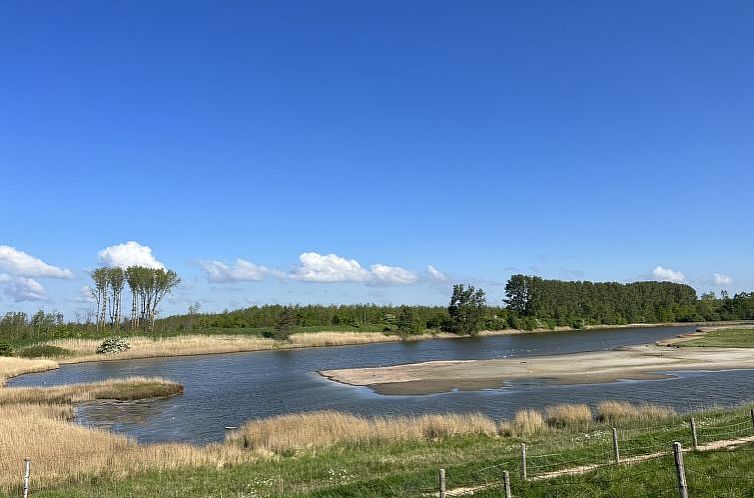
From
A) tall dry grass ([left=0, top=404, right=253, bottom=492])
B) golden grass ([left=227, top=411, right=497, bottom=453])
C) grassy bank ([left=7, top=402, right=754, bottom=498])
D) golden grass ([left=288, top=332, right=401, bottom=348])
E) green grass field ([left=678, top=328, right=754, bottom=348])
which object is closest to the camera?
grassy bank ([left=7, top=402, right=754, bottom=498])

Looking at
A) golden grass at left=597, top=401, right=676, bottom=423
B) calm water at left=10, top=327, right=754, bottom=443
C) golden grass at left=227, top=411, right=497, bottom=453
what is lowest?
calm water at left=10, top=327, right=754, bottom=443

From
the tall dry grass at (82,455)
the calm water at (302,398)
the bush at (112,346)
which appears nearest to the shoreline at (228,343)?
the bush at (112,346)

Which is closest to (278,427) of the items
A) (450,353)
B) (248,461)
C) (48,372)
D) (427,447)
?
(248,461)

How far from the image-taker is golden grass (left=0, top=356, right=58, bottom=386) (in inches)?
2542

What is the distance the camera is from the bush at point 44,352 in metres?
81.6

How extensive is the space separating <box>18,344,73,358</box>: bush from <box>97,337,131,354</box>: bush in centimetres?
479

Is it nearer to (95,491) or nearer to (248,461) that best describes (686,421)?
(248,461)

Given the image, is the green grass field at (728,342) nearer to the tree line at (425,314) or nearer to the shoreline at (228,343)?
the shoreline at (228,343)

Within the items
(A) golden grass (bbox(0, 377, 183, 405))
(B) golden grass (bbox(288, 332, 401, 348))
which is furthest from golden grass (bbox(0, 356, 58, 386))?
(B) golden grass (bbox(288, 332, 401, 348))

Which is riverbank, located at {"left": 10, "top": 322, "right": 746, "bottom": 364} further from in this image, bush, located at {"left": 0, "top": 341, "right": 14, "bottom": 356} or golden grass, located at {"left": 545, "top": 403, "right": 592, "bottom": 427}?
golden grass, located at {"left": 545, "top": 403, "right": 592, "bottom": 427}

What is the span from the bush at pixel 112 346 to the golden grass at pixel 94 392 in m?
37.5

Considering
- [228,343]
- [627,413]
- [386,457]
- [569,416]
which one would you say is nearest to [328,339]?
[228,343]

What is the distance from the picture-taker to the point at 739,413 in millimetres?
24953

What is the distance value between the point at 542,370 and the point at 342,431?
35.6m
